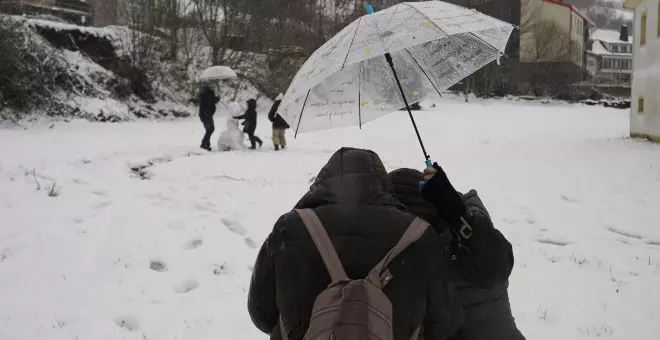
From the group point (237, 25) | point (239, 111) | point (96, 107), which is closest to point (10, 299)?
point (239, 111)

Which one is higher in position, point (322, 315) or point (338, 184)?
point (338, 184)

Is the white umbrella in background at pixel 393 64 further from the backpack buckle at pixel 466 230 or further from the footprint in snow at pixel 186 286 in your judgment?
the footprint in snow at pixel 186 286

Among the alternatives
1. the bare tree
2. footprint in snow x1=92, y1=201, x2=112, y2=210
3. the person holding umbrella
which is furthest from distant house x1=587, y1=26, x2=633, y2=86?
footprint in snow x1=92, y1=201, x2=112, y2=210

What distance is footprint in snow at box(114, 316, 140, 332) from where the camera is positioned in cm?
475

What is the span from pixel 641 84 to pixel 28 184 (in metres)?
20.1

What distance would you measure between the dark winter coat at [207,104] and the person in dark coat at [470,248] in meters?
12.8

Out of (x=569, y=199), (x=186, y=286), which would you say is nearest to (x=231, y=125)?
(x=569, y=199)

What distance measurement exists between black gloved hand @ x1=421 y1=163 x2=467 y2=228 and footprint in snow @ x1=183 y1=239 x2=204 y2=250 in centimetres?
508

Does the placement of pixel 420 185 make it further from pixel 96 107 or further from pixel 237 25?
pixel 237 25

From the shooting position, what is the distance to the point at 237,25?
35.0 m

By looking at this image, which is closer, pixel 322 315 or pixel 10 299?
pixel 322 315

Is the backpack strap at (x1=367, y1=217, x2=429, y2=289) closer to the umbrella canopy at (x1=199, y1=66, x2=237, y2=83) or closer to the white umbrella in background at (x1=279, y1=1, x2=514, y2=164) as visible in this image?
the white umbrella in background at (x1=279, y1=1, x2=514, y2=164)

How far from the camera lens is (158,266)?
5992 millimetres

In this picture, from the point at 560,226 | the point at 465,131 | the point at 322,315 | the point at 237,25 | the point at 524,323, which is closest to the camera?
the point at 322,315
